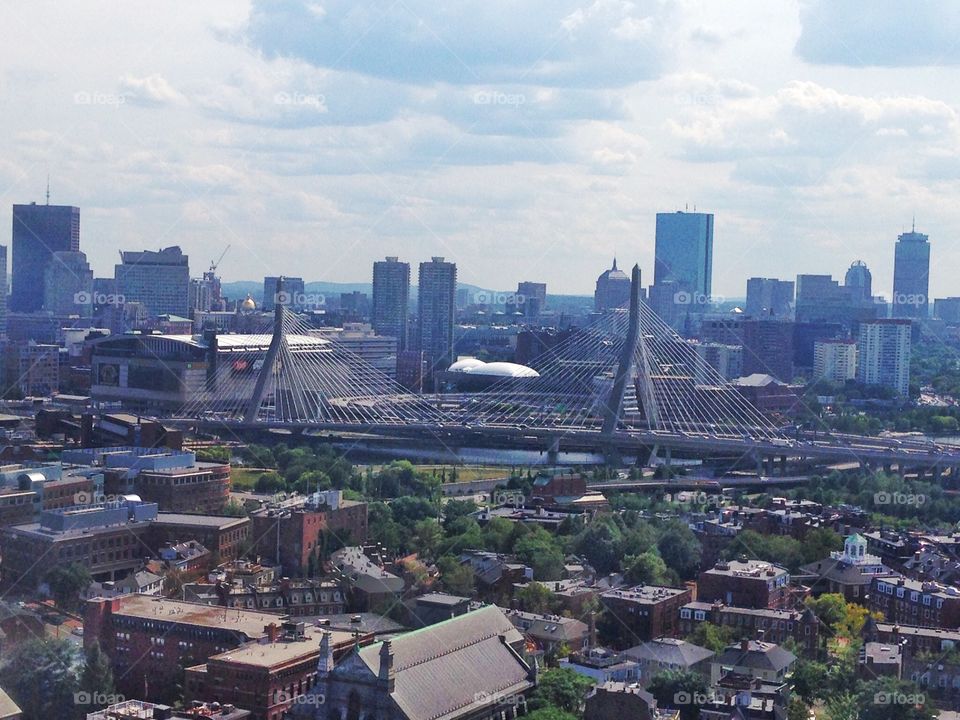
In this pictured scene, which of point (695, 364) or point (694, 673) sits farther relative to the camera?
point (695, 364)

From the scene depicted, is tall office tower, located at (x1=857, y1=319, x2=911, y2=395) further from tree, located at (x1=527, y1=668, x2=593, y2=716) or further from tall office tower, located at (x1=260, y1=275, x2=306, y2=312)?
tree, located at (x1=527, y1=668, x2=593, y2=716)

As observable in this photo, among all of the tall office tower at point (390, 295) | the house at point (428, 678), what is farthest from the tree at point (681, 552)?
the tall office tower at point (390, 295)

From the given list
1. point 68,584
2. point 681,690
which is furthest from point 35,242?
point 681,690

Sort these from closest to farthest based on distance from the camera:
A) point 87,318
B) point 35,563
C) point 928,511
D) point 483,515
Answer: point 35,563 < point 483,515 < point 928,511 < point 87,318

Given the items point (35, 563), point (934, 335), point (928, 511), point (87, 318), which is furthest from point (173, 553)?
point (934, 335)

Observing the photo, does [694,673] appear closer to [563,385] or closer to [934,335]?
[563,385]

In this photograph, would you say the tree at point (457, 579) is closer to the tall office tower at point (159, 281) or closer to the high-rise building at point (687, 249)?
the tall office tower at point (159, 281)
